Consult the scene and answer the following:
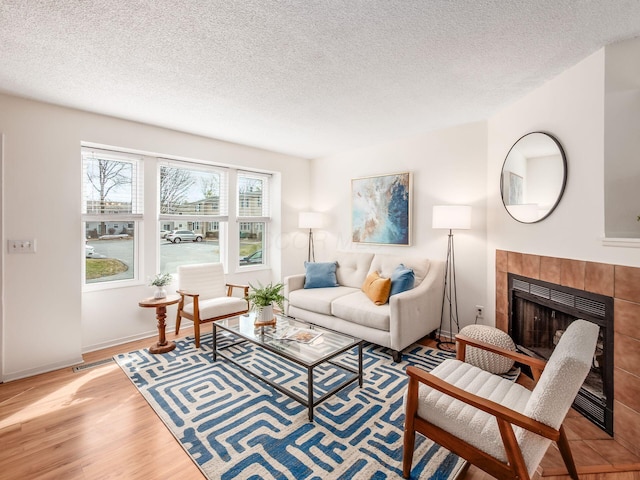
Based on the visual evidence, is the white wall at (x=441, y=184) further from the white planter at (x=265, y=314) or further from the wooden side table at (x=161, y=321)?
the wooden side table at (x=161, y=321)

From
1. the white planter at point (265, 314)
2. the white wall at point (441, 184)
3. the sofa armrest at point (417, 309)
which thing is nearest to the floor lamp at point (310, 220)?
the white wall at point (441, 184)

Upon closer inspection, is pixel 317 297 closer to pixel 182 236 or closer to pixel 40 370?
pixel 182 236

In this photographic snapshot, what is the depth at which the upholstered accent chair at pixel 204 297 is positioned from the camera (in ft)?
10.7

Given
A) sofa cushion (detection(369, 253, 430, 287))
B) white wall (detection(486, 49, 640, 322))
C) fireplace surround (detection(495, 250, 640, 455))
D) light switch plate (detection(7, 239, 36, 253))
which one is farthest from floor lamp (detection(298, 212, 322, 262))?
fireplace surround (detection(495, 250, 640, 455))

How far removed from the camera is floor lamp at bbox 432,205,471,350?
319cm

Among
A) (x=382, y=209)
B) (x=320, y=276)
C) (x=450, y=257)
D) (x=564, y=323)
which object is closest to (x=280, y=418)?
(x=320, y=276)

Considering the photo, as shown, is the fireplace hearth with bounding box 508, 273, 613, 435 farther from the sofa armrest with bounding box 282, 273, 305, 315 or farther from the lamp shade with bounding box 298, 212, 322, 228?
the lamp shade with bounding box 298, 212, 322, 228

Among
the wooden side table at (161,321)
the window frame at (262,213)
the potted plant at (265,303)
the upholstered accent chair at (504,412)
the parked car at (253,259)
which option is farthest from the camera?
the parked car at (253,259)

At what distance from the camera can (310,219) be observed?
4727 mm

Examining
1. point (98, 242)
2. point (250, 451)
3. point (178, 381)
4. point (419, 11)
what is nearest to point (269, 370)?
point (178, 381)

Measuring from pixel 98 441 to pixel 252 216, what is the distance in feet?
11.0

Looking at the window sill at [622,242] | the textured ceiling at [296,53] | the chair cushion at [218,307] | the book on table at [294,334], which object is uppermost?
the textured ceiling at [296,53]

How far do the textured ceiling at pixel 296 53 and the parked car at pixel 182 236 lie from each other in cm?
150

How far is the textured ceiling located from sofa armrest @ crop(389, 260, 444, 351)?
1.83 metres
